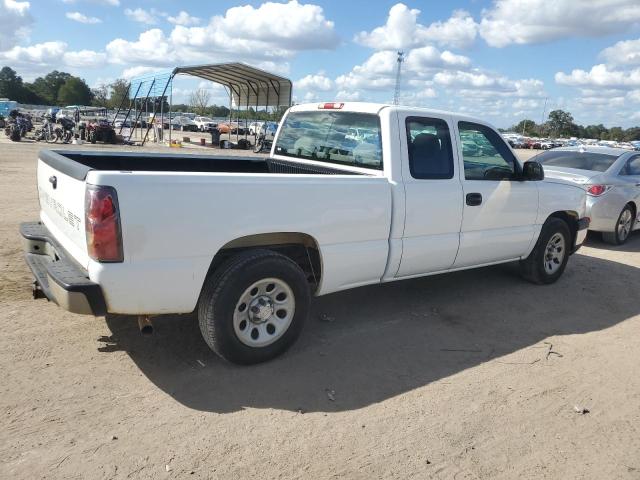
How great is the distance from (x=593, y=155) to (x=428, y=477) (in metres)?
8.36

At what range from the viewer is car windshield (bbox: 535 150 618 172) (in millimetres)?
9103

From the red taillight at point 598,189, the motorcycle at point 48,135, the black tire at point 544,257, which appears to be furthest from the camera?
the motorcycle at point 48,135

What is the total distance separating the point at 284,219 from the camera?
3697mm

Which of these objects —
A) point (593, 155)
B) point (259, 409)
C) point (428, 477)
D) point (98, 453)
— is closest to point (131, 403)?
point (98, 453)

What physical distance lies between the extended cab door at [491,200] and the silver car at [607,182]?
360cm

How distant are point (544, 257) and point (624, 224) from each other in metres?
3.94

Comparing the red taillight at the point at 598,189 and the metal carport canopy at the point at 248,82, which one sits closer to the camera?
the red taillight at the point at 598,189

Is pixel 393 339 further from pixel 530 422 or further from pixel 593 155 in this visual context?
pixel 593 155

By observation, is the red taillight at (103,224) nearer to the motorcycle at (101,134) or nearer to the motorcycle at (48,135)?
the motorcycle at (101,134)

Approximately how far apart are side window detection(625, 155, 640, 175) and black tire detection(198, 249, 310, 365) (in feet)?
25.5

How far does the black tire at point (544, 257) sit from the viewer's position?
237 inches

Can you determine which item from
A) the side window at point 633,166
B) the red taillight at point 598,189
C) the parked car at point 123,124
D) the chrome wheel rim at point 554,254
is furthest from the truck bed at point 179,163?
the parked car at point 123,124

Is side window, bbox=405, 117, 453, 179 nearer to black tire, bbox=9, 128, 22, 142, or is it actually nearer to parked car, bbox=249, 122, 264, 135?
black tire, bbox=9, 128, 22, 142

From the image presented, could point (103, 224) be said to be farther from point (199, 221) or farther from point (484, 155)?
point (484, 155)
